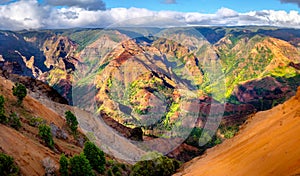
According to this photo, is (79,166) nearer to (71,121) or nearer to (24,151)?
(24,151)

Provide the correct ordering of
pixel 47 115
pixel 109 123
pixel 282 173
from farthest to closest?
pixel 109 123 < pixel 47 115 < pixel 282 173

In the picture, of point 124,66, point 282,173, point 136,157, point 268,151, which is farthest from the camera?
point 136,157

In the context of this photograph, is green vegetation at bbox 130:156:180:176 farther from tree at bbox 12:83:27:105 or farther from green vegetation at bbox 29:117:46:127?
tree at bbox 12:83:27:105

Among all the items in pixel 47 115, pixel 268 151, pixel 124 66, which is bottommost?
pixel 47 115

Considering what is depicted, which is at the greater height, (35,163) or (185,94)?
(185,94)

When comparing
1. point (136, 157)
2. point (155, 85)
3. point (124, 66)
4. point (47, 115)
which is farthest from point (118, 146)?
point (124, 66)

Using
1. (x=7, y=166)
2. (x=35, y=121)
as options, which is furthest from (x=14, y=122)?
(x=7, y=166)

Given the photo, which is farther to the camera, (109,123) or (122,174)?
(109,123)

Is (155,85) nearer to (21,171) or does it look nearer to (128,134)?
(21,171)
